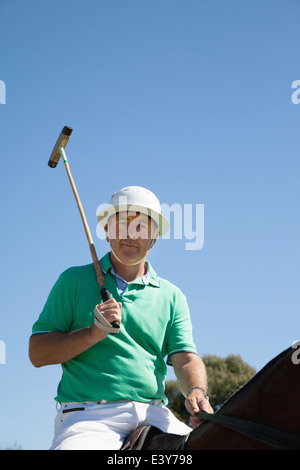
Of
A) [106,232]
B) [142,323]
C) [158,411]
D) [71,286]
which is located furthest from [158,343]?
[106,232]

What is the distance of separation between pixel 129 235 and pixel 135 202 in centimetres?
31

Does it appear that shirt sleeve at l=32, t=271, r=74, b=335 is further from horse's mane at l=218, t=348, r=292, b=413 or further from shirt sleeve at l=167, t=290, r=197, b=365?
horse's mane at l=218, t=348, r=292, b=413

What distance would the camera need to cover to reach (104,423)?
160 inches

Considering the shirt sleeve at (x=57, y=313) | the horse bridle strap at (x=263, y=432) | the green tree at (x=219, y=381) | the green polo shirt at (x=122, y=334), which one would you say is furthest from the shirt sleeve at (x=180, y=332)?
the green tree at (x=219, y=381)

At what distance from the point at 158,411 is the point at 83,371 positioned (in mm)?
649

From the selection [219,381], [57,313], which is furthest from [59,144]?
[219,381]

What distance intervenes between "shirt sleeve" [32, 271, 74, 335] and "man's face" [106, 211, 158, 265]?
1.83 ft

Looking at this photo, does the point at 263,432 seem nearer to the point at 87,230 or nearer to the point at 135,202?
the point at 135,202

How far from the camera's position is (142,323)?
15.0ft

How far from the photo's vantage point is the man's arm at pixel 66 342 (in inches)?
165

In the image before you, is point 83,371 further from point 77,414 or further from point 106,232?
point 106,232

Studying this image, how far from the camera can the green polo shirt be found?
4.31 meters

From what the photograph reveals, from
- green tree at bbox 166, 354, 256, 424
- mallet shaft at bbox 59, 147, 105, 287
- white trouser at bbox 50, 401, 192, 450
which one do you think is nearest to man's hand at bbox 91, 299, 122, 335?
mallet shaft at bbox 59, 147, 105, 287
